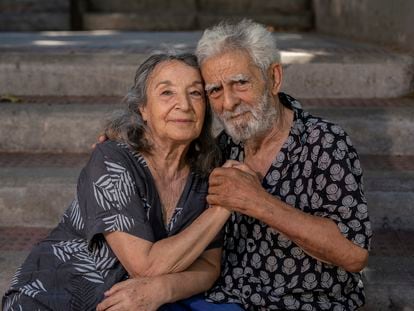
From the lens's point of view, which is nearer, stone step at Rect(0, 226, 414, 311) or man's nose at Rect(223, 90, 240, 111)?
man's nose at Rect(223, 90, 240, 111)

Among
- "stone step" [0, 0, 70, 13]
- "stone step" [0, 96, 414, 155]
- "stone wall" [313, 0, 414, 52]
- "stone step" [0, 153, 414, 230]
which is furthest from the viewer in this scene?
"stone step" [0, 0, 70, 13]

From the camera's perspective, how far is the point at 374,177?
3977 mm

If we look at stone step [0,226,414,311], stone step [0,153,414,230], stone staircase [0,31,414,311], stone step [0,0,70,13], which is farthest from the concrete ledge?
stone step [0,226,414,311]

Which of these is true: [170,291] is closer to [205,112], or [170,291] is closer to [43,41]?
[205,112]

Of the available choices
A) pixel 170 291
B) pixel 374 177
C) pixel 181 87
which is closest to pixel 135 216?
pixel 170 291

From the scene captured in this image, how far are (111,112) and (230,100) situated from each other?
1.71 meters

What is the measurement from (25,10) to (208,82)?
245 inches

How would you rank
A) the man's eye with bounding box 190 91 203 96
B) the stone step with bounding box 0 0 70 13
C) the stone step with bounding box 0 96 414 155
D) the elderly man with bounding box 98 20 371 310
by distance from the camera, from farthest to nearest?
1. the stone step with bounding box 0 0 70 13
2. the stone step with bounding box 0 96 414 155
3. the man's eye with bounding box 190 91 203 96
4. the elderly man with bounding box 98 20 371 310

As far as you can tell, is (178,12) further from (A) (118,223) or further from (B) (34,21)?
(A) (118,223)

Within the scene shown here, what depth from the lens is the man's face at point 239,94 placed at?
9.00 ft

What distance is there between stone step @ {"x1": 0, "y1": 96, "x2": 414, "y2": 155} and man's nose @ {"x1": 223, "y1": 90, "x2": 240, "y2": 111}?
162cm

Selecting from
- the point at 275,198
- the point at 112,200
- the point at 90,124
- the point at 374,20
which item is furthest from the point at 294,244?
the point at 374,20

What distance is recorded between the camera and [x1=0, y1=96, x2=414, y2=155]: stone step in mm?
4332

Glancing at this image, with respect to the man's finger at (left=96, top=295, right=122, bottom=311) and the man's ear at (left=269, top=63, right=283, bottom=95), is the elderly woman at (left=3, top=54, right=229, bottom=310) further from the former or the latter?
the man's ear at (left=269, top=63, right=283, bottom=95)
